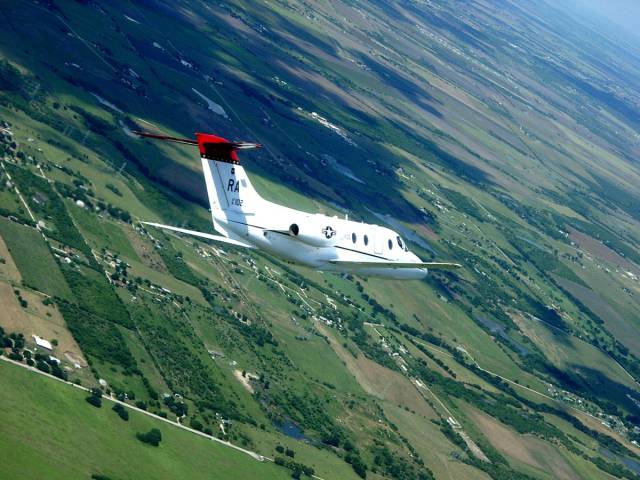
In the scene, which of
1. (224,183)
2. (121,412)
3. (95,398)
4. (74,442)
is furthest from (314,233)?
(121,412)

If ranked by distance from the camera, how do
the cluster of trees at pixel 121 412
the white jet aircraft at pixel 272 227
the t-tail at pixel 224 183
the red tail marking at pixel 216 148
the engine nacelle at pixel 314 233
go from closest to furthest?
the red tail marking at pixel 216 148
the t-tail at pixel 224 183
the white jet aircraft at pixel 272 227
the engine nacelle at pixel 314 233
the cluster of trees at pixel 121 412

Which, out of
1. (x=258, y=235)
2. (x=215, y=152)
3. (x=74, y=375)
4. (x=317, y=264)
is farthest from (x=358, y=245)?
(x=74, y=375)

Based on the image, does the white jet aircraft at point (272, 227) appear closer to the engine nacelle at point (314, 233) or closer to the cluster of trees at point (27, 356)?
the engine nacelle at point (314, 233)

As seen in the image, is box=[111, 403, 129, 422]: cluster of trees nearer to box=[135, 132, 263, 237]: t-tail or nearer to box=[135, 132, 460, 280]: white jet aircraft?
box=[135, 132, 460, 280]: white jet aircraft

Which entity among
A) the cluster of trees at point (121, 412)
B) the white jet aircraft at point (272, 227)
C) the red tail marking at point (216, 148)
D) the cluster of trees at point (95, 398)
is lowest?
the cluster of trees at point (121, 412)

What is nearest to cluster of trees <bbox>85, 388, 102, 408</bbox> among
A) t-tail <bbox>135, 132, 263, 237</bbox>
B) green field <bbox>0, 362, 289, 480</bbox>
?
green field <bbox>0, 362, 289, 480</bbox>

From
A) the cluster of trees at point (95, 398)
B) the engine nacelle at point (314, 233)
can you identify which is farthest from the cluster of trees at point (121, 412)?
the engine nacelle at point (314, 233)

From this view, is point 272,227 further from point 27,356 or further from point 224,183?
point 27,356
